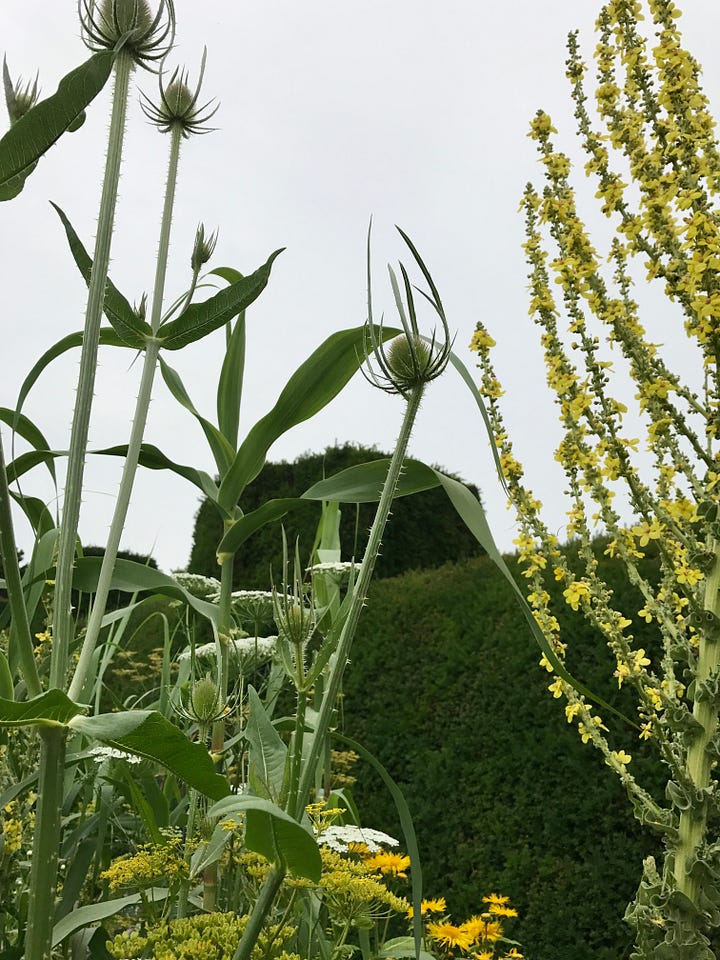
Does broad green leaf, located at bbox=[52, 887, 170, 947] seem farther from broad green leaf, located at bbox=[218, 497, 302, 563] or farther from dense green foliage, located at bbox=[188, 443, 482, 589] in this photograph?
dense green foliage, located at bbox=[188, 443, 482, 589]

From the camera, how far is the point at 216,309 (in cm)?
118

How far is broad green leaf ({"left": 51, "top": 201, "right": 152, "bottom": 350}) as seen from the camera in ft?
3.86

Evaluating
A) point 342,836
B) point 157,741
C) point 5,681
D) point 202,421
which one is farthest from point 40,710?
point 202,421

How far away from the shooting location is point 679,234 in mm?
2426

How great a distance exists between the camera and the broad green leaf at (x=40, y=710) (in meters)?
0.85

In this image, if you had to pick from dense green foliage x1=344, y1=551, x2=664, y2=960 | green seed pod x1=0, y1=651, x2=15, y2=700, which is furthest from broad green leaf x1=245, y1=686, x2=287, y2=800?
dense green foliage x1=344, y1=551, x2=664, y2=960

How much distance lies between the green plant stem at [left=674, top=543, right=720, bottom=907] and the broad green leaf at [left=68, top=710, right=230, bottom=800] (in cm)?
167

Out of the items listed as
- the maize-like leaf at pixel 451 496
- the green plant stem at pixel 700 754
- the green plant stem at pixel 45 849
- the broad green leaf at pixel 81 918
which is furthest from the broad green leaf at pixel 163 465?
the green plant stem at pixel 700 754

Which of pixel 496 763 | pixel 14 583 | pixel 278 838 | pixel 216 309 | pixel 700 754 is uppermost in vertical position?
pixel 216 309

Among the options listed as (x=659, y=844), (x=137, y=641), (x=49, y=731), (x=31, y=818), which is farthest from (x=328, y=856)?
(x=137, y=641)

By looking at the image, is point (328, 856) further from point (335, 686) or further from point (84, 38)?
point (84, 38)

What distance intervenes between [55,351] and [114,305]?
25.7 inches

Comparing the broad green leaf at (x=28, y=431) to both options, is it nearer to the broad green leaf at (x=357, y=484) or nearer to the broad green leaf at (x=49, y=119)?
the broad green leaf at (x=357, y=484)

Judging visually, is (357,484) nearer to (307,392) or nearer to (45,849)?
(307,392)
